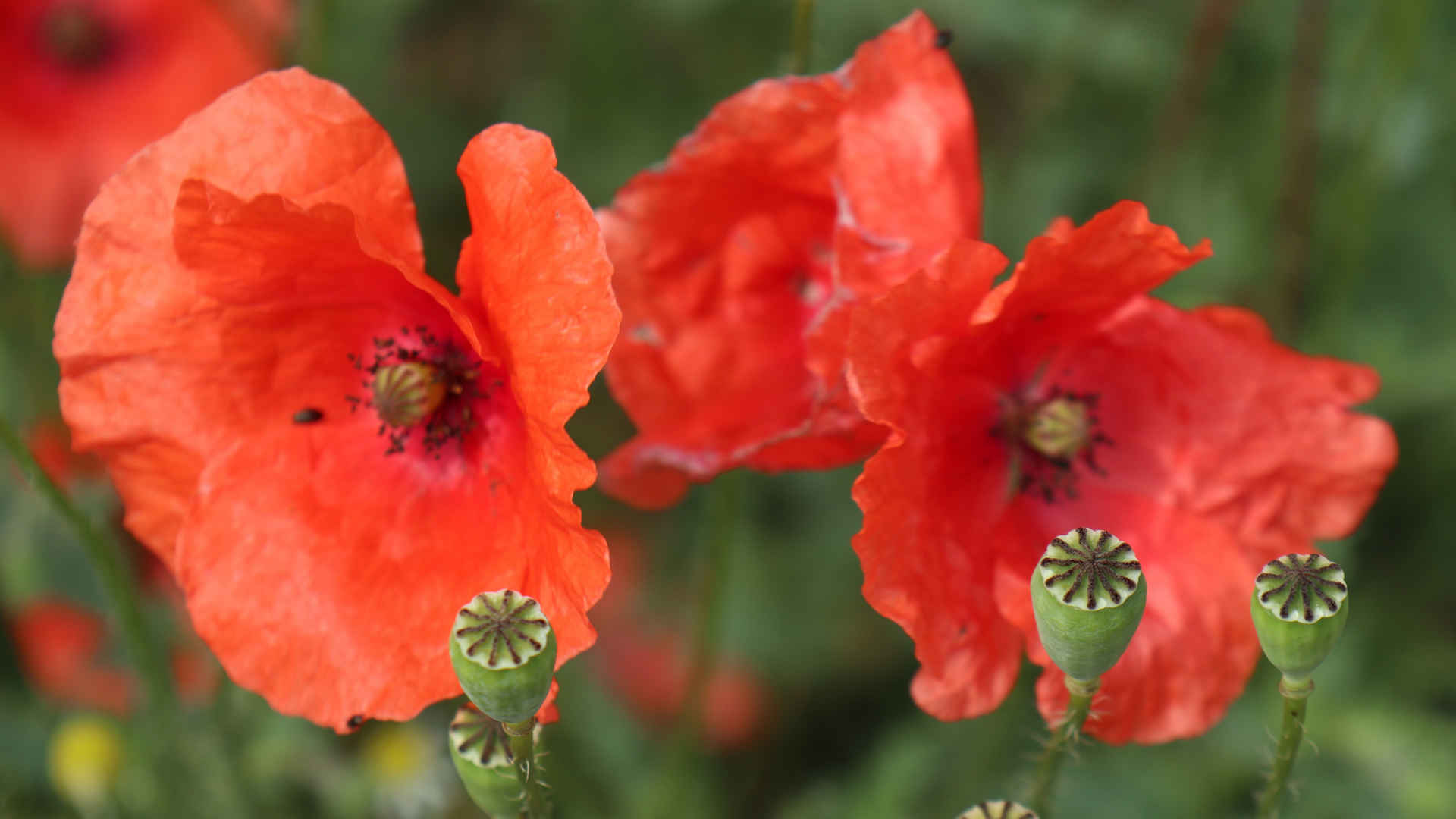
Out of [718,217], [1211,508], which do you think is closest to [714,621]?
[718,217]

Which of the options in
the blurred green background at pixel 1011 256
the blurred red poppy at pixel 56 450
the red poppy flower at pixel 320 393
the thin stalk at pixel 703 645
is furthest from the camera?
the blurred red poppy at pixel 56 450

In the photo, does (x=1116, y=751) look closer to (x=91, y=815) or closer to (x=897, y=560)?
(x=897, y=560)

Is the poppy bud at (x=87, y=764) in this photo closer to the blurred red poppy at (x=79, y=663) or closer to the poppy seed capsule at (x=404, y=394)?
the blurred red poppy at (x=79, y=663)

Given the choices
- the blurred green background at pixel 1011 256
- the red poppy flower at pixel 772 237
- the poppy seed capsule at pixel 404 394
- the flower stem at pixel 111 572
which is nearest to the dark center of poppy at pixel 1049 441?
the red poppy flower at pixel 772 237

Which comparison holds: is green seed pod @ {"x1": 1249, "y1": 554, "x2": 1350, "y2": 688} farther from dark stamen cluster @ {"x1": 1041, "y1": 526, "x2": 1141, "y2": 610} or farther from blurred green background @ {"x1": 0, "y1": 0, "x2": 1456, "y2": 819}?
blurred green background @ {"x1": 0, "y1": 0, "x2": 1456, "y2": 819}

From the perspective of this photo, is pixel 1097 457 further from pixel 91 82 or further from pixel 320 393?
pixel 91 82

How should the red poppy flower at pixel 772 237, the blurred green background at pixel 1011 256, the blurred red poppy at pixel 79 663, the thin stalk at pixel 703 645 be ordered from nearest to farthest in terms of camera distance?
the red poppy flower at pixel 772 237
the thin stalk at pixel 703 645
the blurred green background at pixel 1011 256
the blurred red poppy at pixel 79 663
